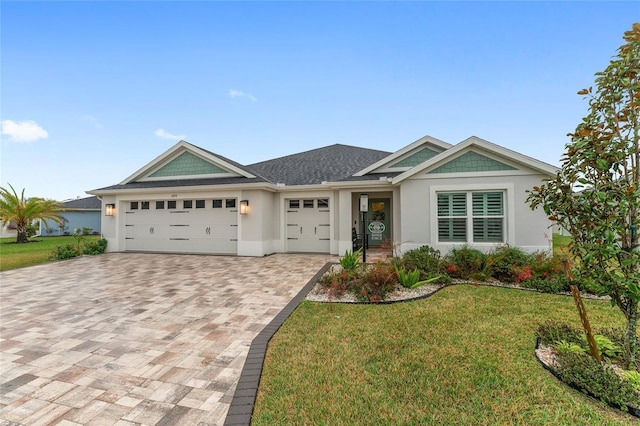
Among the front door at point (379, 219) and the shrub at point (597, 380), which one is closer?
the shrub at point (597, 380)

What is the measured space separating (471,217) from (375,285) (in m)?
4.88

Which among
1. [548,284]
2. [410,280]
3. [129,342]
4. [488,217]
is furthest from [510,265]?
[129,342]

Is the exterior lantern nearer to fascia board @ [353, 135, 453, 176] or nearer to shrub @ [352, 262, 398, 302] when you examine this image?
fascia board @ [353, 135, 453, 176]

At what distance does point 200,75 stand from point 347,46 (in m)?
7.98

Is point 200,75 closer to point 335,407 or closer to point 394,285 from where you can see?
point 394,285

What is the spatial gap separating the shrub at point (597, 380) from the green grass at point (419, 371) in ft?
0.33

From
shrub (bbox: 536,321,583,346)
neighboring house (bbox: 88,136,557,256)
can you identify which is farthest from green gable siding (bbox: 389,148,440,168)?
shrub (bbox: 536,321,583,346)

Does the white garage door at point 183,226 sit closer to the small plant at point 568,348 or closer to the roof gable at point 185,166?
the roof gable at point 185,166

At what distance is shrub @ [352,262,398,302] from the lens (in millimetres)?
5656

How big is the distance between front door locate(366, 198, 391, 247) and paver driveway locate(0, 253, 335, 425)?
17.6 ft

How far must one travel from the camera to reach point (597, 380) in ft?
8.46

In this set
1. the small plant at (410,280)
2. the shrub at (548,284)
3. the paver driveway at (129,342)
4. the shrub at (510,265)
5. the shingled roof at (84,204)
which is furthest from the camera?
the shingled roof at (84,204)

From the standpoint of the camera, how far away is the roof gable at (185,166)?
12.5 m

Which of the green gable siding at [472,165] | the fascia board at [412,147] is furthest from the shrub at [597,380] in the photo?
the fascia board at [412,147]
